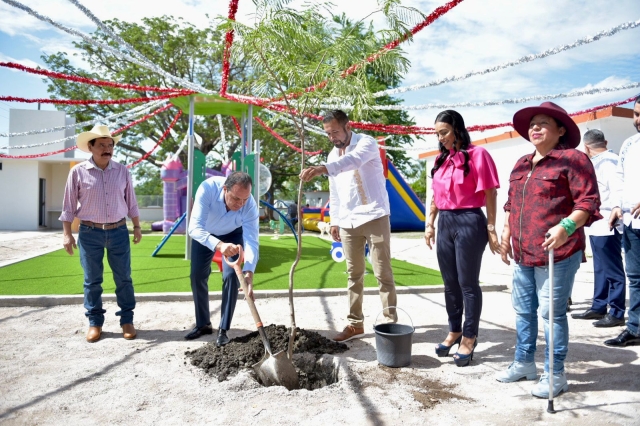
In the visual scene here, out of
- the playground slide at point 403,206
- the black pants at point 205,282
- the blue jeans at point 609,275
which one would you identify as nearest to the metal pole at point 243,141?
the black pants at point 205,282

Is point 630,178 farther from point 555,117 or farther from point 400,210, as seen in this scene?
point 400,210

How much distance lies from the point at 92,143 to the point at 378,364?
325cm

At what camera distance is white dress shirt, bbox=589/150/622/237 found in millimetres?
4859

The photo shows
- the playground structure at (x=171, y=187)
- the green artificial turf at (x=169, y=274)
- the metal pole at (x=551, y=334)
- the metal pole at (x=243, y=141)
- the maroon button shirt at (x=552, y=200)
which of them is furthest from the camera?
the playground structure at (x=171, y=187)

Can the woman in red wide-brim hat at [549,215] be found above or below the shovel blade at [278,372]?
above

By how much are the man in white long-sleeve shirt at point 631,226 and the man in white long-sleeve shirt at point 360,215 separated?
6.52 ft

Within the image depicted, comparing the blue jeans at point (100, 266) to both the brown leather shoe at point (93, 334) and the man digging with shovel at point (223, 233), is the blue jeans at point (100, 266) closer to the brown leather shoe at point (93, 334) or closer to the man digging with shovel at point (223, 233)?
the brown leather shoe at point (93, 334)

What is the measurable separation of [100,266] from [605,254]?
5.02 meters

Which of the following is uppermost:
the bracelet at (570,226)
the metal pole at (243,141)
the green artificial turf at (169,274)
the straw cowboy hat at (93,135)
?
the metal pole at (243,141)

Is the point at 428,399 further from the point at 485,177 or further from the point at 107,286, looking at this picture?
the point at 107,286

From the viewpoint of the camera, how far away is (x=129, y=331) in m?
4.45

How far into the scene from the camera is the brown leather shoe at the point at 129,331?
173 inches

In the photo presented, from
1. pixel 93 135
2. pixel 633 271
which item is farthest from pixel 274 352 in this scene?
pixel 633 271

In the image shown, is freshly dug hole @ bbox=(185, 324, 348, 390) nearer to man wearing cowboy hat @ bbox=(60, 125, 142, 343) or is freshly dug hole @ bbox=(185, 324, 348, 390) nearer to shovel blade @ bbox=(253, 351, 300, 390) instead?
shovel blade @ bbox=(253, 351, 300, 390)
